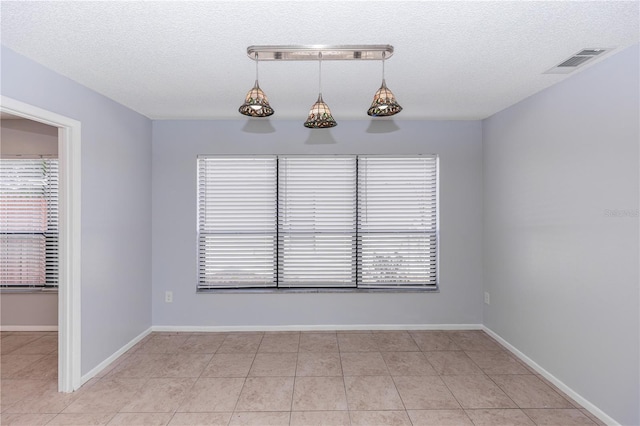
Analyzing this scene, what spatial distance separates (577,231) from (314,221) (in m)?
2.49

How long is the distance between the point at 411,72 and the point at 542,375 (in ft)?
9.17

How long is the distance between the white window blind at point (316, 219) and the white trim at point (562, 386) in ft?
5.80

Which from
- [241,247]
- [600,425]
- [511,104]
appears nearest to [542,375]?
→ [600,425]

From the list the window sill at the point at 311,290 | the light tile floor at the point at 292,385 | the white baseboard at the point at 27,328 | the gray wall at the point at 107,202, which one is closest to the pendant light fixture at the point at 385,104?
the light tile floor at the point at 292,385

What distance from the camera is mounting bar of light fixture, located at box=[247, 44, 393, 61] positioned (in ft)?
6.68

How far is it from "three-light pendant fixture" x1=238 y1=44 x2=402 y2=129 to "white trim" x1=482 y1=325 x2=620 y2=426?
251 centimetres

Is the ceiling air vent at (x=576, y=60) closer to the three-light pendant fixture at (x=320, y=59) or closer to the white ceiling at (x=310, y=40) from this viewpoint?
the white ceiling at (x=310, y=40)

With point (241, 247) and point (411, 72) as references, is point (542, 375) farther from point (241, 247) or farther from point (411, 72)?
point (241, 247)

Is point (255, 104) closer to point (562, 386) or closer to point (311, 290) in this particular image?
point (311, 290)

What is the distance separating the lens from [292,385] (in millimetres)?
2684

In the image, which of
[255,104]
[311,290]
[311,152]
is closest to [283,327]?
[311,290]

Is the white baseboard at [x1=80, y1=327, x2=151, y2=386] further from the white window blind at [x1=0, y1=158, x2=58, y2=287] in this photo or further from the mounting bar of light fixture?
the mounting bar of light fixture

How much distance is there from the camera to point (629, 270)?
6.71ft

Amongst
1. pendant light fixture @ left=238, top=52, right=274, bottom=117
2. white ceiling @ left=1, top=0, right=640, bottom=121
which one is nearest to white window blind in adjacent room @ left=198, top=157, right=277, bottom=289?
white ceiling @ left=1, top=0, right=640, bottom=121
